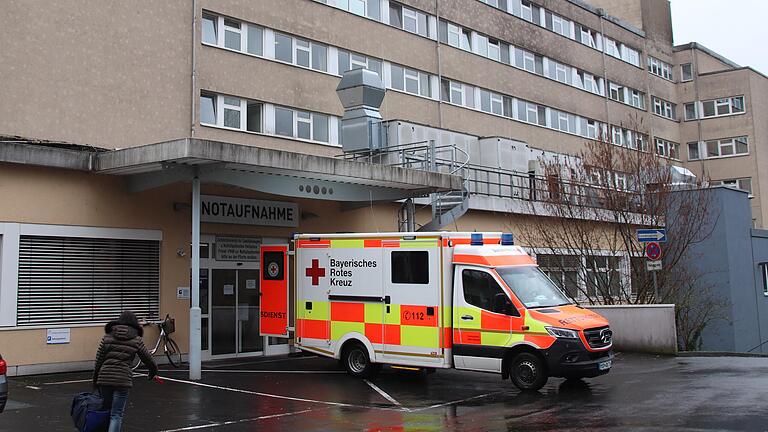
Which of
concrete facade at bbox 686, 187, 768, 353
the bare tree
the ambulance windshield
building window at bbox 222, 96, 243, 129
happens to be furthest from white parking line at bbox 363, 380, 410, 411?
concrete facade at bbox 686, 187, 768, 353

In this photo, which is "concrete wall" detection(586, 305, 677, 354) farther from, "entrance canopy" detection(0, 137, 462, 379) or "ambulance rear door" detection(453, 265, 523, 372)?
"ambulance rear door" detection(453, 265, 523, 372)

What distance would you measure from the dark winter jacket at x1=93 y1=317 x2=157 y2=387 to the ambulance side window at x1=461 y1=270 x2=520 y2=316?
704 centimetres

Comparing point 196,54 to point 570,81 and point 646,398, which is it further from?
point 570,81

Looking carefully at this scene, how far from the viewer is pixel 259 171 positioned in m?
17.4

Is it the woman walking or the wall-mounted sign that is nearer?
the woman walking

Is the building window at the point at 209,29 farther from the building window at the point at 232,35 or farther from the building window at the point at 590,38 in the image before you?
the building window at the point at 590,38

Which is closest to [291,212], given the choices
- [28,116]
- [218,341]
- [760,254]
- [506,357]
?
[218,341]

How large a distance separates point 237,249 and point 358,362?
5.69 m

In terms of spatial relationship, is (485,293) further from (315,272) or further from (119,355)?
(119,355)

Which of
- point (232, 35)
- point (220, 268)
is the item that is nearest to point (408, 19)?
point (232, 35)

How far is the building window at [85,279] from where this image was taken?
53.3 feet

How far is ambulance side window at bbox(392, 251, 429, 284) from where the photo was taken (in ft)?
49.0

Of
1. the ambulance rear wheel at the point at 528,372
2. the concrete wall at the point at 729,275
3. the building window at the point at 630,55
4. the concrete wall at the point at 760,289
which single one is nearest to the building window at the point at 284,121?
the ambulance rear wheel at the point at 528,372

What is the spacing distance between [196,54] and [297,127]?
4.50 m
